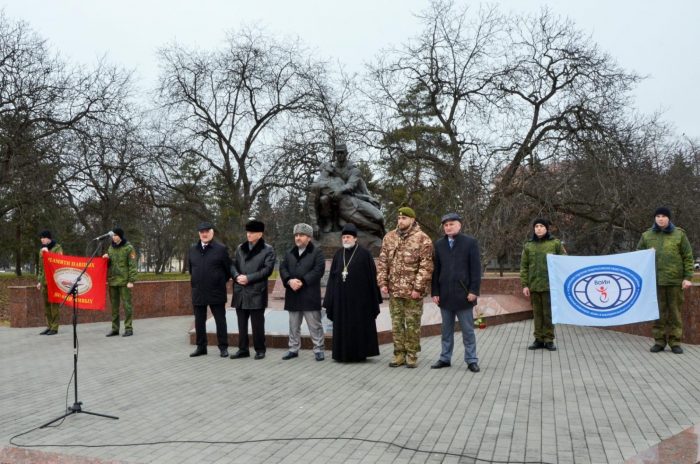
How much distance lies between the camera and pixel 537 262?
914 cm

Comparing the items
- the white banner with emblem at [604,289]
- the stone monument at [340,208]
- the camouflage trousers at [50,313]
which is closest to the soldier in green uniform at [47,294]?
the camouflage trousers at [50,313]

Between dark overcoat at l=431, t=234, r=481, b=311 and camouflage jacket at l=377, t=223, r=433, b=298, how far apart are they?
0.19m

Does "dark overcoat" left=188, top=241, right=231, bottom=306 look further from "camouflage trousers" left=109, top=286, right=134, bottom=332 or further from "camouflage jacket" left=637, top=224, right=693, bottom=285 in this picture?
"camouflage jacket" left=637, top=224, right=693, bottom=285

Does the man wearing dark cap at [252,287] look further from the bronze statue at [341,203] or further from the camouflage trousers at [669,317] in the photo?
the camouflage trousers at [669,317]

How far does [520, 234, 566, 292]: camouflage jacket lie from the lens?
29.8 ft

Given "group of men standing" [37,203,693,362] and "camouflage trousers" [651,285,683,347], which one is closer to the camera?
"group of men standing" [37,203,693,362]

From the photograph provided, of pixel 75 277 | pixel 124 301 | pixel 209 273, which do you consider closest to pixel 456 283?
pixel 209 273

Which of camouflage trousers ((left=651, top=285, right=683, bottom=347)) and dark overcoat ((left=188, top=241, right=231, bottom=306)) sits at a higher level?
dark overcoat ((left=188, top=241, right=231, bottom=306))

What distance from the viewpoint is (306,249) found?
8.54 m

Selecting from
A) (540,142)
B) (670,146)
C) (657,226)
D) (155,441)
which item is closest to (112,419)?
(155,441)

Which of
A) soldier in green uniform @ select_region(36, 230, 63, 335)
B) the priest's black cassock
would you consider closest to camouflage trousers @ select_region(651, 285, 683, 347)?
the priest's black cassock

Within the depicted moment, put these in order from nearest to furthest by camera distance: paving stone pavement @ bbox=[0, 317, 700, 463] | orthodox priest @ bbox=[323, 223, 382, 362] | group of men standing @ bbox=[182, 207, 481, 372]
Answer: paving stone pavement @ bbox=[0, 317, 700, 463], group of men standing @ bbox=[182, 207, 481, 372], orthodox priest @ bbox=[323, 223, 382, 362]

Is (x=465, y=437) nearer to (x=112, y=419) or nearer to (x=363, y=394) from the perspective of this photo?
(x=363, y=394)

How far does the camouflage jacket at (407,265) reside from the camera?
746 centimetres
